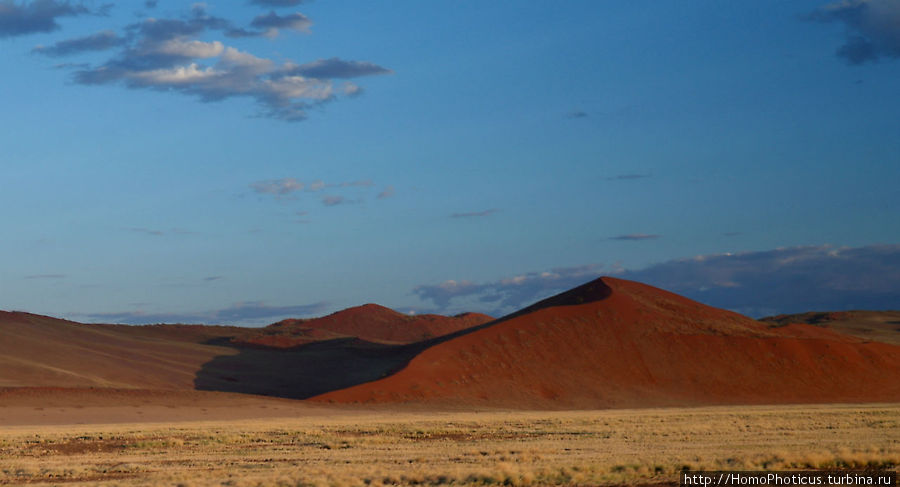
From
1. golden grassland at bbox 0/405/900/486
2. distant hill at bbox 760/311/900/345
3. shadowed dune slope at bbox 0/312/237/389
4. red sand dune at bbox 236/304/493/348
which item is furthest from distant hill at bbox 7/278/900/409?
red sand dune at bbox 236/304/493/348

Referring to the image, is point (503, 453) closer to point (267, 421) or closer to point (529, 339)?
point (267, 421)

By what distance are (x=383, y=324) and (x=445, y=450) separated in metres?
147

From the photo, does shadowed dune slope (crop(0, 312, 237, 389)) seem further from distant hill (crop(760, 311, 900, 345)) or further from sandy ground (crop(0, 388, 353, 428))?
distant hill (crop(760, 311, 900, 345))

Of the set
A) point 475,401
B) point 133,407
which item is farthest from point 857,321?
point 133,407

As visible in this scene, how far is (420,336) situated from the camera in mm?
174875

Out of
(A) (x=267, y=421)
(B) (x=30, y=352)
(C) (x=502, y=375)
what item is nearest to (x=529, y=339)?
(C) (x=502, y=375)

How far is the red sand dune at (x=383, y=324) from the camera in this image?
174000mm

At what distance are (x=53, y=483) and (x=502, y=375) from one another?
181ft

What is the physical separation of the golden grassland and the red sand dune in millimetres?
117023

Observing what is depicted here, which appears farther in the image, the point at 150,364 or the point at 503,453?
the point at 150,364

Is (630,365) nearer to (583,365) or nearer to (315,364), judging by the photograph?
(583,365)

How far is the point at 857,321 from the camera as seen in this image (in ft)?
469

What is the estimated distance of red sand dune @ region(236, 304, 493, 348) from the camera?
174000 millimetres

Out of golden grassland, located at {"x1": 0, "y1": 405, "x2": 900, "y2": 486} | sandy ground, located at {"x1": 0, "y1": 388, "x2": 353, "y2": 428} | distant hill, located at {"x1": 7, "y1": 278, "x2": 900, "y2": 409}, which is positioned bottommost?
golden grassland, located at {"x1": 0, "y1": 405, "x2": 900, "y2": 486}
